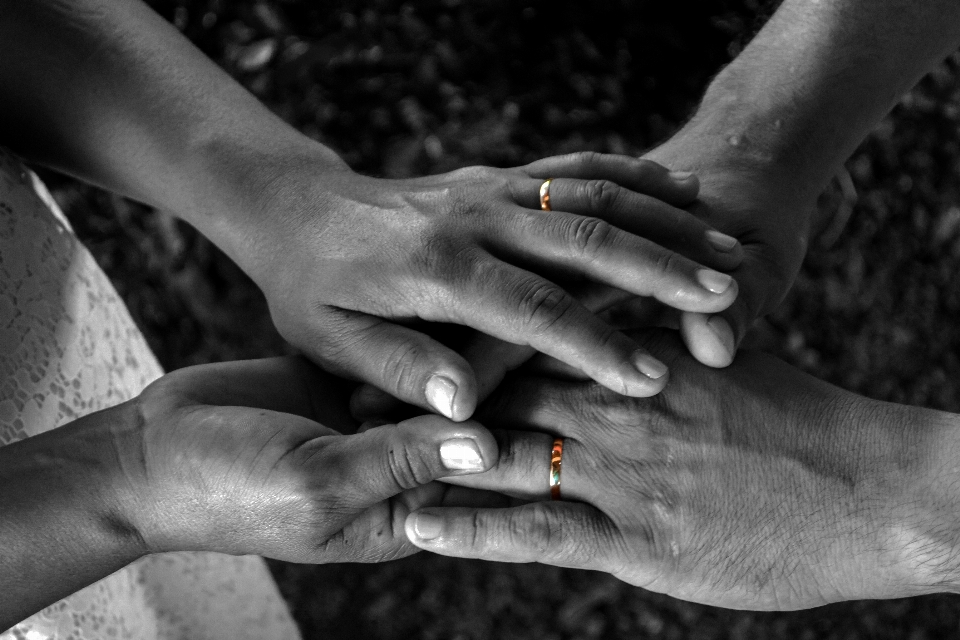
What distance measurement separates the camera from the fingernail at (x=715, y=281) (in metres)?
0.93

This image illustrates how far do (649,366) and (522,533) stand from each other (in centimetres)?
24

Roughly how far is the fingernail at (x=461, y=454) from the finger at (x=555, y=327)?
0.14m

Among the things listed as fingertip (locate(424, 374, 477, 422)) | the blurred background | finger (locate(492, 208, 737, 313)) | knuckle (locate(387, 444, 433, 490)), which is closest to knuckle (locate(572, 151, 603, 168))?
finger (locate(492, 208, 737, 313))

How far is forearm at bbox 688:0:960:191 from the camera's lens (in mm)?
1177

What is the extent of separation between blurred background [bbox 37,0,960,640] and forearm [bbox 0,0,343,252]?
0.57 m

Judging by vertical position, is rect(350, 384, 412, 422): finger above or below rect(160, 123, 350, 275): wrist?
below

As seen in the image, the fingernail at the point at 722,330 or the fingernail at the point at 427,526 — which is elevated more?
the fingernail at the point at 722,330

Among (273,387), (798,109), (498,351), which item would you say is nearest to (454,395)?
(498,351)

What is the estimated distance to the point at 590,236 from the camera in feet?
3.19

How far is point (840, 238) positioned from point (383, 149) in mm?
890

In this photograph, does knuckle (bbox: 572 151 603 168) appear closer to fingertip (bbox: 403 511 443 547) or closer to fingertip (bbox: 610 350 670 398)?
fingertip (bbox: 610 350 670 398)

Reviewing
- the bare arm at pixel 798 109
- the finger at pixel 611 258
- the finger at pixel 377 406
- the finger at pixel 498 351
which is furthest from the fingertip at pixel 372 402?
the bare arm at pixel 798 109

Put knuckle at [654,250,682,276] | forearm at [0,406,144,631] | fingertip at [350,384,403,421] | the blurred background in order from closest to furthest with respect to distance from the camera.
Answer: forearm at [0,406,144,631] → knuckle at [654,250,682,276] → fingertip at [350,384,403,421] → the blurred background

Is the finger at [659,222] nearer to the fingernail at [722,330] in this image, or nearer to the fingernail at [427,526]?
the fingernail at [722,330]
